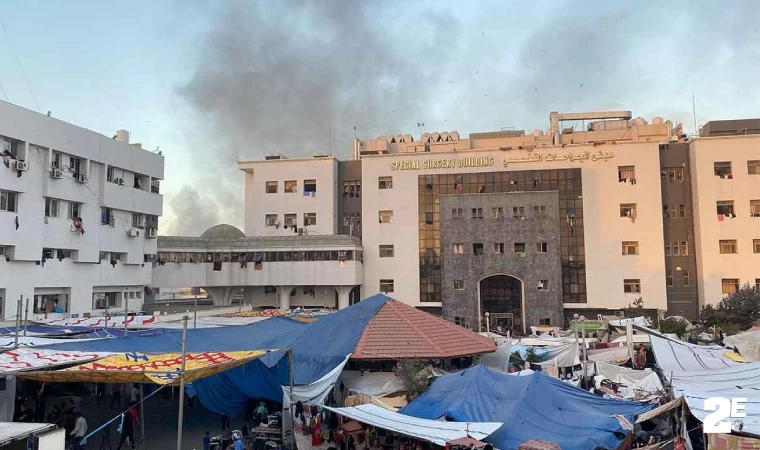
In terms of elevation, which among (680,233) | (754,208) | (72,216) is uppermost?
(754,208)

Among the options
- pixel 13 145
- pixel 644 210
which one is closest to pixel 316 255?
pixel 13 145

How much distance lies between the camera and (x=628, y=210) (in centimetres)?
4622

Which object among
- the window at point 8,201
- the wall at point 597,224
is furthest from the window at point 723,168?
the window at point 8,201

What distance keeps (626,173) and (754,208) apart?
9432 mm

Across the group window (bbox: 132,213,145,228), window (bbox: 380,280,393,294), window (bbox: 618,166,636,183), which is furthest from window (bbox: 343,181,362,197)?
window (bbox: 618,166,636,183)

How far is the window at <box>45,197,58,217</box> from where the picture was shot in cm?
3400

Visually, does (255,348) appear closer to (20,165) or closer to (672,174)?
(20,165)

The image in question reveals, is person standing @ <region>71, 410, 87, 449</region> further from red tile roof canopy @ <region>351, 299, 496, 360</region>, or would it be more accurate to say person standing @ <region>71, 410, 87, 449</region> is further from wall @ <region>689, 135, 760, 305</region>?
wall @ <region>689, 135, 760, 305</region>

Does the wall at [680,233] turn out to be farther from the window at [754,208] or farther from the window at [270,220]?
the window at [270,220]

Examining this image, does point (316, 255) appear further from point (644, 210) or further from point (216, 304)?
point (644, 210)

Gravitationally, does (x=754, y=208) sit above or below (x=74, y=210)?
above

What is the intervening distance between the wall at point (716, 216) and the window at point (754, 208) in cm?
30

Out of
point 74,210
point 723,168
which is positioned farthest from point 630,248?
point 74,210

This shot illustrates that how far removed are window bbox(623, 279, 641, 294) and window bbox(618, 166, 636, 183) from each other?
Answer: 7598mm
